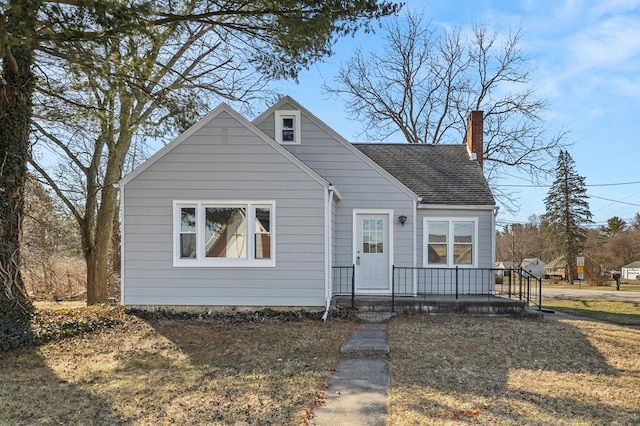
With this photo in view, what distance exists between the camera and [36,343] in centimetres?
747

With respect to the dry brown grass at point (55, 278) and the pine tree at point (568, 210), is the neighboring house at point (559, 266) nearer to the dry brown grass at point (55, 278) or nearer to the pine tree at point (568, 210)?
the pine tree at point (568, 210)

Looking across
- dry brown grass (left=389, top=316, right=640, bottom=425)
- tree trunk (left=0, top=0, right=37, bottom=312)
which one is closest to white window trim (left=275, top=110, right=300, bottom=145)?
dry brown grass (left=389, top=316, right=640, bottom=425)

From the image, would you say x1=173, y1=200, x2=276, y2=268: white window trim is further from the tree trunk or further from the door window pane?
the door window pane

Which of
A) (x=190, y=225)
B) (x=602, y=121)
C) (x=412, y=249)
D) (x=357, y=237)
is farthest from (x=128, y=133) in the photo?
(x=602, y=121)

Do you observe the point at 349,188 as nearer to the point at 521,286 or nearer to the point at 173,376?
the point at 521,286

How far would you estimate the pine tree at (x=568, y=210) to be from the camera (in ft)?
136

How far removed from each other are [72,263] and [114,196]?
573cm

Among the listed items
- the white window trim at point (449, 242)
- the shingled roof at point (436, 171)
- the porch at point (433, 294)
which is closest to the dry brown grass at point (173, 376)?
the porch at point (433, 294)

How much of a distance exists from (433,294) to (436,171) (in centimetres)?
378

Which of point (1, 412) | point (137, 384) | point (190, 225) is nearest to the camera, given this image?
point (1, 412)

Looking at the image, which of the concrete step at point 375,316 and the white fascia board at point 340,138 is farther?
the white fascia board at point 340,138

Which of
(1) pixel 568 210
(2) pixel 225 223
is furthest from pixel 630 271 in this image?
(2) pixel 225 223

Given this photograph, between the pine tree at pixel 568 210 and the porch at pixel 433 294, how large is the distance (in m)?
33.9

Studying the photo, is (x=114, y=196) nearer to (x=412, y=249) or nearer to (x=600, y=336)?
(x=412, y=249)
